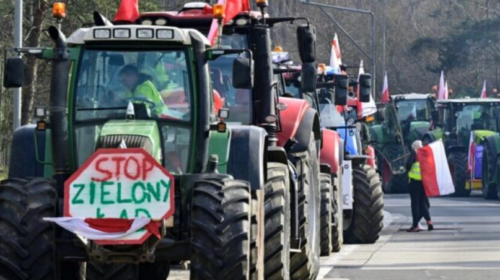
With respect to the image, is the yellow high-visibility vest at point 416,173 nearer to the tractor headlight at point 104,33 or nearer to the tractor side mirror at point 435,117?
the tractor side mirror at point 435,117

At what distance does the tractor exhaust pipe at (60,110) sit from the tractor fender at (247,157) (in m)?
1.35

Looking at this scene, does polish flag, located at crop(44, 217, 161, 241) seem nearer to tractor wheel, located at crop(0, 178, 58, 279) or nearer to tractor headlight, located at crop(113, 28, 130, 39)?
tractor wheel, located at crop(0, 178, 58, 279)

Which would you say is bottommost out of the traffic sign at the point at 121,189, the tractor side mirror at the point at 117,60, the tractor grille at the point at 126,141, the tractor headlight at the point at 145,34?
the traffic sign at the point at 121,189

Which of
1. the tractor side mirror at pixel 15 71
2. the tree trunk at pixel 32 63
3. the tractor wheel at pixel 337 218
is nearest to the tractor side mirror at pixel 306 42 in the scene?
the tractor side mirror at pixel 15 71

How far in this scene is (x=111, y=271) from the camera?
1310 cm

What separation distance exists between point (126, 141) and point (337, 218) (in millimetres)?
9426

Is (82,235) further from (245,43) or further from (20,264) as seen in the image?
(245,43)

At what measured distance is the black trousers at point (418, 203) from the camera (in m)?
26.7

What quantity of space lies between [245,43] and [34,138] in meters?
3.44

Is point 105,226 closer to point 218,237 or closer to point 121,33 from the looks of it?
point 218,237

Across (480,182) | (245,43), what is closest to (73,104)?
(245,43)

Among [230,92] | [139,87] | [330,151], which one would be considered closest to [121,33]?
[139,87]

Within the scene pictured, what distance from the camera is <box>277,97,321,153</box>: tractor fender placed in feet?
53.1

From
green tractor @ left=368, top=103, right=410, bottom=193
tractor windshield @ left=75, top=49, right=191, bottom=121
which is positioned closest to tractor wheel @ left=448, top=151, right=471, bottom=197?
green tractor @ left=368, top=103, right=410, bottom=193
